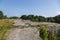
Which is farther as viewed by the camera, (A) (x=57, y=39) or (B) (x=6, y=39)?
(A) (x=57, y=39)

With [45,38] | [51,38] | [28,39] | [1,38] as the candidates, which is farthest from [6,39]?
[51,38]

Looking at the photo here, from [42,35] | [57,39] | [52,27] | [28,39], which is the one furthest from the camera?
[52,27]

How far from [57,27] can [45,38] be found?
8.97 metres

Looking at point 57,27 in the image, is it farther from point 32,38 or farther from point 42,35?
point 32,38

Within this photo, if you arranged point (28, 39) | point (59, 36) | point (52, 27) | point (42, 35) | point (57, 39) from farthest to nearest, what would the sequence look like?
point (52, 27) → point (59, 36) → point (57, 39) → point (42, 35) → point (28, 39)

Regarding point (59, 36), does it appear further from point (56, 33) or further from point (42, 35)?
point (42, 35)

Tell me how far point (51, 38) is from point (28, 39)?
3.99 metres

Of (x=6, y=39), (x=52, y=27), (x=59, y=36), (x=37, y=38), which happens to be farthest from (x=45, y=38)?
(x=52, y=27)

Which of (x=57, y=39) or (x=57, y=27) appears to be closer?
(x=57, y=39)

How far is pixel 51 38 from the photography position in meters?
23.7

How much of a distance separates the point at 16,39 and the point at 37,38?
2.33m

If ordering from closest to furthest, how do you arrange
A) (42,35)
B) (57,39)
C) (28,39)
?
(28,39)
(42,35)
(57,39)

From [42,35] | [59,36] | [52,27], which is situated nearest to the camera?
[42,35]

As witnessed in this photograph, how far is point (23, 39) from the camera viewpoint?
2089 cm
